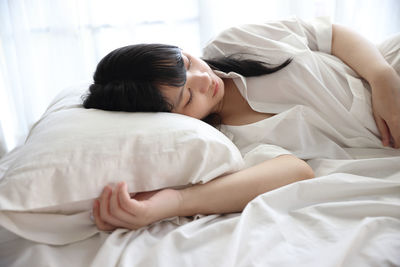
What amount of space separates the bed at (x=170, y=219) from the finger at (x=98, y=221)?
12 mm

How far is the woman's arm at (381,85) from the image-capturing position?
0.89 meters

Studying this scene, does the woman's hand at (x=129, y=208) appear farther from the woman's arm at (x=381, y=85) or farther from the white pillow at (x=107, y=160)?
the woman's arm at (x=381, y=85)

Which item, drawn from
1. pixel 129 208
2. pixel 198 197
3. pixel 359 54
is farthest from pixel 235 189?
pixel 359 54

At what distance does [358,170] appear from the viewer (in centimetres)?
79

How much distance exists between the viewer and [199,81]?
36.7 inches

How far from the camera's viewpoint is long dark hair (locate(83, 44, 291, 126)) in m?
0.85

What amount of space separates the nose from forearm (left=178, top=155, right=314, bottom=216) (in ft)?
0.97

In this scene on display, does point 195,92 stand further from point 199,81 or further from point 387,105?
point 387,105

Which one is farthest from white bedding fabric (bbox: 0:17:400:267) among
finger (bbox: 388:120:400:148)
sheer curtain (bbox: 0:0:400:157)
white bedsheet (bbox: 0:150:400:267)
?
→ sheer curtain (bbox: 0:0:400:157)

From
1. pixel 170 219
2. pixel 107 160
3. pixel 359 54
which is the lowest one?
pixel 170 219

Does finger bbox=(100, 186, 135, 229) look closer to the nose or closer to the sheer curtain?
the nose

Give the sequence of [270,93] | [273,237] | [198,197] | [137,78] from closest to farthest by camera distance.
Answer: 1. [273,237]
2. [198,197]
3. [137,78]
4. [270,93]

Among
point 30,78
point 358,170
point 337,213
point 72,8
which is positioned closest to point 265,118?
point 358,170

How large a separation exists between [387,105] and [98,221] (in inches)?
30.7
